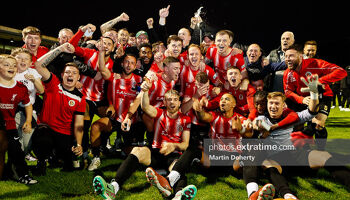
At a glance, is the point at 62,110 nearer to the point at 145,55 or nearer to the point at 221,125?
the point at 145,55

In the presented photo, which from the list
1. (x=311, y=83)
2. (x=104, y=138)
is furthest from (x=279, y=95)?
(x=104, y=138)

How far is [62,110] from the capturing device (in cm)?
362

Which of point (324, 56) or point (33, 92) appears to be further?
point (324, 56)

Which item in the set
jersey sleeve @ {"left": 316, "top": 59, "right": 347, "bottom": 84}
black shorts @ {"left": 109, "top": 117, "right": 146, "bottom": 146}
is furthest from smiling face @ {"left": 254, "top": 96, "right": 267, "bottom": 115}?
black shorts @ {"left": 109, "top": 117, "right": 146, "bottom": 146}

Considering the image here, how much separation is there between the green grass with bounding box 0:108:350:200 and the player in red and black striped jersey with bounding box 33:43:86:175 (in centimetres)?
43

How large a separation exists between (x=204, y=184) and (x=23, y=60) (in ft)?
10.2

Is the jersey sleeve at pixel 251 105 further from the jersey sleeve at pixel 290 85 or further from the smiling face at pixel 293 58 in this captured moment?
the smiling face at pixel 293 58

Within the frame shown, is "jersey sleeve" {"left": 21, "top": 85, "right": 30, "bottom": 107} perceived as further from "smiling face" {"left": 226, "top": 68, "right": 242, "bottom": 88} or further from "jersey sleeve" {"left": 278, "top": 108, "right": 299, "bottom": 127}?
"jersey sleeve" {"left": 278, "top": 108, "right": 299, "bottom": 127}

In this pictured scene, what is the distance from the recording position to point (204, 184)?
3.22 m

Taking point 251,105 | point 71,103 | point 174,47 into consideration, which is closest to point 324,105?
point 251,105

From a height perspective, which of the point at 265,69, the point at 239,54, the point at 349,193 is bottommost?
the point at 349,193

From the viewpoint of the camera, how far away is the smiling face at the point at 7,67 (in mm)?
2969

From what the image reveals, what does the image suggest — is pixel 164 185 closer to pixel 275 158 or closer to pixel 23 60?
pixel 275 158

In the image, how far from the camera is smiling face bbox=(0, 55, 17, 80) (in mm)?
2969
